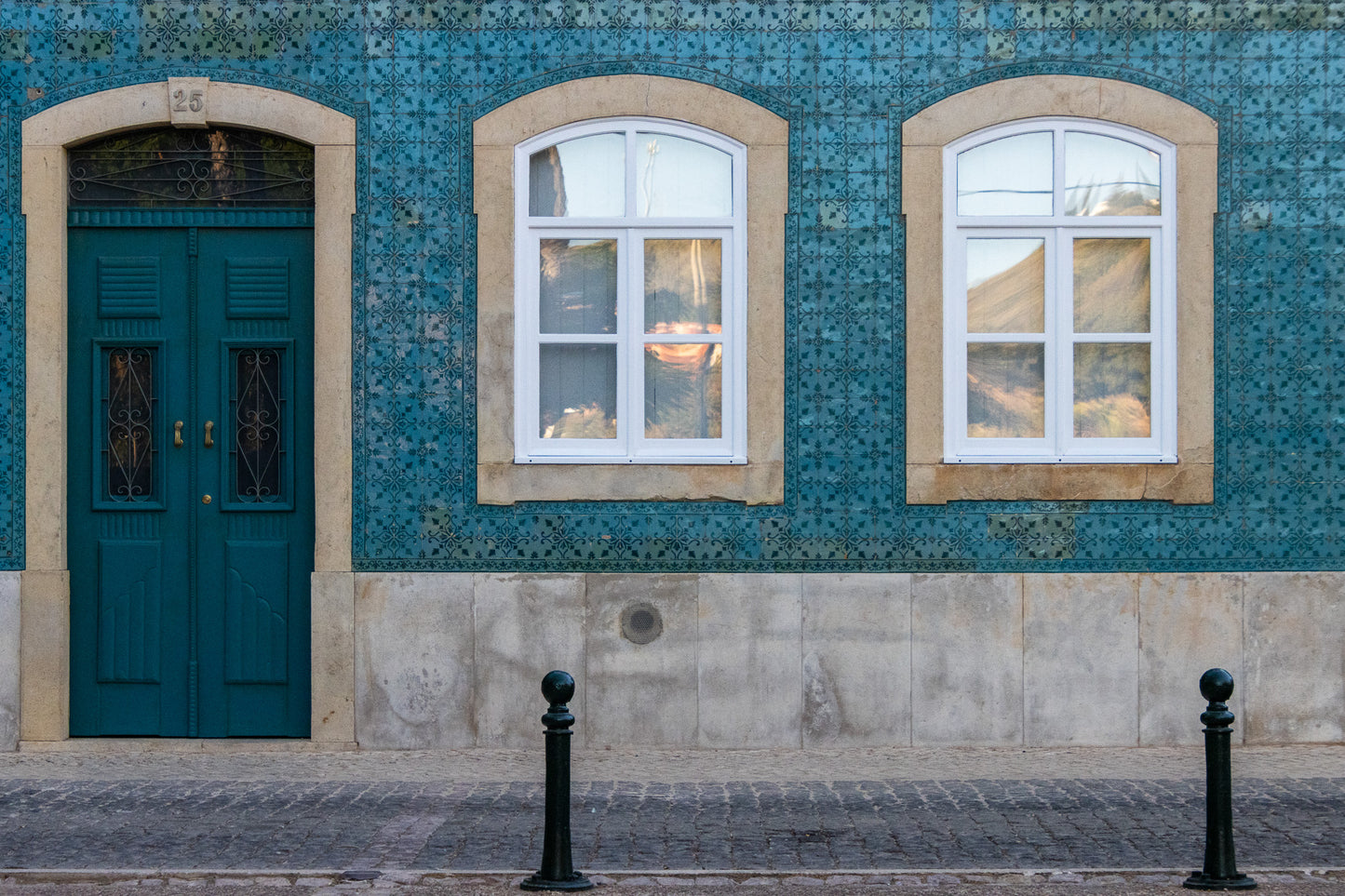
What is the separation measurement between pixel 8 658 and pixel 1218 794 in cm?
689

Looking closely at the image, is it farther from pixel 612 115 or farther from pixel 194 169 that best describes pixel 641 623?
pixel 194 169

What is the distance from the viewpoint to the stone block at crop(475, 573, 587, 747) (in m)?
9.02

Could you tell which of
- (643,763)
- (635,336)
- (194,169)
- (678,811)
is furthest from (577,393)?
(678,811)

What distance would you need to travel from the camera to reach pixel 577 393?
930cm

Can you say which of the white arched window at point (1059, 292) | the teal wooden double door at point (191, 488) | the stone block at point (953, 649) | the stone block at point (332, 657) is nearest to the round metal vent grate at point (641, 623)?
the stone block at point (953, 649)

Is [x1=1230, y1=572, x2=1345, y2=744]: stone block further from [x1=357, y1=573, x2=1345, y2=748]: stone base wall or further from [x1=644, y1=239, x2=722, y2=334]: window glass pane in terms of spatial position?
[x1=644, y1=239, x2=722, y2=334]: window glass pane

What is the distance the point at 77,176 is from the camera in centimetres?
930

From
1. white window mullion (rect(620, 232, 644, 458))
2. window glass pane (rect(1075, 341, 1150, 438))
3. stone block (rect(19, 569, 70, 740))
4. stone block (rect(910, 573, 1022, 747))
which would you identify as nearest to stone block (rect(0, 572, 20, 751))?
stone block (rect(19, 569, 70, 740))

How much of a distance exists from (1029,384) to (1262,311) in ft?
4.75

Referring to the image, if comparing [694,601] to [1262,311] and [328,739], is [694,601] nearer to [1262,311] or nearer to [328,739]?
[328,739]

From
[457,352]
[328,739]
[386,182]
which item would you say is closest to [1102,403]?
[457,352]

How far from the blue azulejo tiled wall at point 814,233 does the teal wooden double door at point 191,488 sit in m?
0.46

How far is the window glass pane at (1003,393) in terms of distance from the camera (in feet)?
30.5

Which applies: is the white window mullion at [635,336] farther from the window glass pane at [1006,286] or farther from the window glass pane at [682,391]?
the window glass pane at [1006,286]
